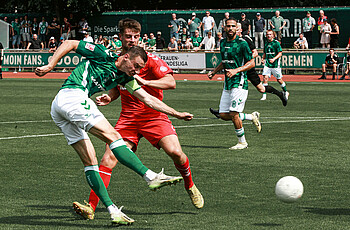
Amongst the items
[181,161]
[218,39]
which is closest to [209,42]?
[218,39]

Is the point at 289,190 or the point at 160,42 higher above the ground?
the point at 160,42

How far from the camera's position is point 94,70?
698cm

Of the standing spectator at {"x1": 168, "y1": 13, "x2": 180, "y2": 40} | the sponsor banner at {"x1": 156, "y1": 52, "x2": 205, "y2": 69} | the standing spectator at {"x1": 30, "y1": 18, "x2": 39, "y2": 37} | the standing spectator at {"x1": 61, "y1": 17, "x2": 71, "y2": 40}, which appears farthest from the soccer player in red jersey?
the standing spectator at {"x1": 30, "y1": 18, "x2": 39, "y2": 37}

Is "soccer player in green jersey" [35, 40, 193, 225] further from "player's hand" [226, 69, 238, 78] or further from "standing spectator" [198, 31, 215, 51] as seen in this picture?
"standing spectator" [198, 31, 215, 51]

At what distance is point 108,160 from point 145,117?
0.73 meters

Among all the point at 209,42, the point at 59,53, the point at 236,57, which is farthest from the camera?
the point at 209,42

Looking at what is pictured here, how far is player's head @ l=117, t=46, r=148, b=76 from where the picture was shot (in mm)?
6883

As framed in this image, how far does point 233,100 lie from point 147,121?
4.86m

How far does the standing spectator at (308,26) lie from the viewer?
35.7 meters

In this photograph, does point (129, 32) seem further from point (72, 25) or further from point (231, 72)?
point (72, 25)

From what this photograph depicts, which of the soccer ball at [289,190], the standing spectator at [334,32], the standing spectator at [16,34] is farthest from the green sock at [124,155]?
the standing spectator at [16,34]

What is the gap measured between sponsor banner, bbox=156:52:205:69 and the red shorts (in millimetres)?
27987

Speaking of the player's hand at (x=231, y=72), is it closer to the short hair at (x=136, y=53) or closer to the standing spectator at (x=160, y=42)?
the short hair at (x=136, y=53)

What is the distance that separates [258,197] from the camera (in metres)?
8.16
